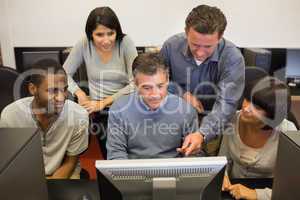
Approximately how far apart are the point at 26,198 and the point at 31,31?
106 inches

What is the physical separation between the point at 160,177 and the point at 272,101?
2.48 feet

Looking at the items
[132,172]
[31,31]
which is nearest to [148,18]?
[31,31]

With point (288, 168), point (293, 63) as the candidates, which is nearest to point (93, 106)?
point (288, 168)

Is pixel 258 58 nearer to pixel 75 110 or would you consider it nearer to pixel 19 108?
pixel 75 110

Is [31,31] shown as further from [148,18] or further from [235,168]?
[235,168]

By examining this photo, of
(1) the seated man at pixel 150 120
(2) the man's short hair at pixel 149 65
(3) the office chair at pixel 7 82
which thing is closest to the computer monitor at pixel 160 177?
(1) the seated man at pixel 150 120

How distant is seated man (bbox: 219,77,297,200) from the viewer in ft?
4.52

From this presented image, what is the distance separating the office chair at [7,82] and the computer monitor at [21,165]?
1.26m

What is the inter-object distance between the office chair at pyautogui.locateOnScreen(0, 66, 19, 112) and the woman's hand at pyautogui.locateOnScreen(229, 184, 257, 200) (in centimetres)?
146

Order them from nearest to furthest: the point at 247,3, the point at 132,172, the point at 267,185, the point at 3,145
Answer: the point at 3,145 → the point at 132,172 → the point at 267,185 → the point at 247,3

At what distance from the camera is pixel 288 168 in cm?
79

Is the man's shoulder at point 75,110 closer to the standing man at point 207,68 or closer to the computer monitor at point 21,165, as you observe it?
the standing man at point 207,68

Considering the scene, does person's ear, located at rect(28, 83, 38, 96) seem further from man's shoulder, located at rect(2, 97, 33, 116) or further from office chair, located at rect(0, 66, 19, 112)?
office chair, located at rect(0, 66, 19, 112)

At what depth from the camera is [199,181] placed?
87 centimetres
